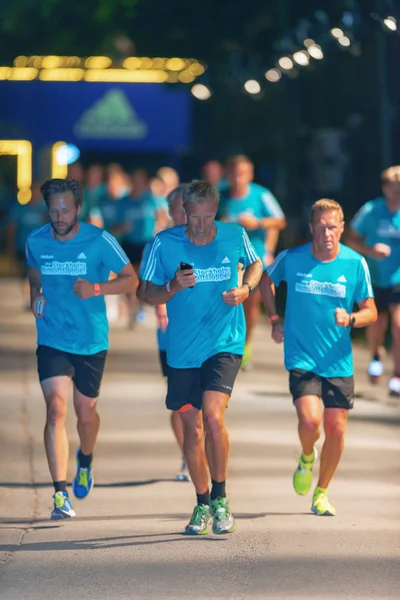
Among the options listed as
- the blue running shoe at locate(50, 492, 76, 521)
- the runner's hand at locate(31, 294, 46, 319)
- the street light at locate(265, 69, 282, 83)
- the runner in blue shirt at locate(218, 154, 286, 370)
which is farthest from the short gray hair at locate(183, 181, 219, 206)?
the street light at locate(265, 69, 282, 83)

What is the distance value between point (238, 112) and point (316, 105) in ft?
21.9

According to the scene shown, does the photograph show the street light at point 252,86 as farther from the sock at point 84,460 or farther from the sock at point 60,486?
the sock at point 60,486

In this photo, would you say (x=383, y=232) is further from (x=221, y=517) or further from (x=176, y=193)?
(x=221, y=517)

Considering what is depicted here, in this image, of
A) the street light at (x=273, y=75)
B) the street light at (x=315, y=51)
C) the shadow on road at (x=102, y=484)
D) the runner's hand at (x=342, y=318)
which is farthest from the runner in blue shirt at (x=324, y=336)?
the street light at (x=273, y=75)

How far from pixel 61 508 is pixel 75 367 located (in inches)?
32.2

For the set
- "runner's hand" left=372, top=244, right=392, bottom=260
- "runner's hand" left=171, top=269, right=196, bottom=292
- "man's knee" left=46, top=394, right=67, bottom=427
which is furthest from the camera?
"runner's hand" left=372, top=244, right=392, bottom=260

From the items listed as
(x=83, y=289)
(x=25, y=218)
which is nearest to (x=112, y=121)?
(x=25, y=218)

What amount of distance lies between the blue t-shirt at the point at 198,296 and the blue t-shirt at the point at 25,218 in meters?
15.0

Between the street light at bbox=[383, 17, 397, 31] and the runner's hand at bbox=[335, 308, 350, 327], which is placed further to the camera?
the street light at bbox=[383, 17, 397, 31]

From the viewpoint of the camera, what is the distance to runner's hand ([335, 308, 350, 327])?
9.19 metres

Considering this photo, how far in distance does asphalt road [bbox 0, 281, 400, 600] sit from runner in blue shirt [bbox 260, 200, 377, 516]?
0.38 metres

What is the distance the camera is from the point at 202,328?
355 inches

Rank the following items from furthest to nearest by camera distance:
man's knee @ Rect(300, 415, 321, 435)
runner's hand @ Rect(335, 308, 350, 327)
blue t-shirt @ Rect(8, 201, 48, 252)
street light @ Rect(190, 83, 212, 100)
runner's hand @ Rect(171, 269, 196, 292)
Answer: street light @ Rect(190, 83, 212, 100) < blue t-shirt @ Rect(8, 201, 48, 252) < man's knee @ Rect(300, 415, 321, 435) < runner's hand @ Rect(335, 308, 350, 327) < runner's hand @ Rect(171, 269, 196, 292)

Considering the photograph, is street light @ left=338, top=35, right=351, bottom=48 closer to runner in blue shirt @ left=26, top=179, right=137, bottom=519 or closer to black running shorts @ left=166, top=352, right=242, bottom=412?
runner in blue shirt @ left=26, top=179, right=137, bottom=519
